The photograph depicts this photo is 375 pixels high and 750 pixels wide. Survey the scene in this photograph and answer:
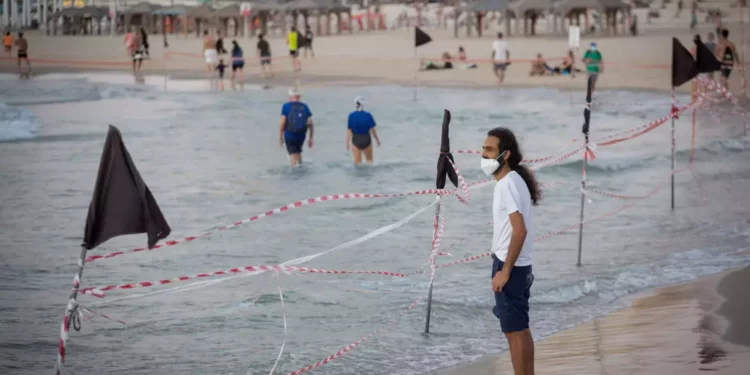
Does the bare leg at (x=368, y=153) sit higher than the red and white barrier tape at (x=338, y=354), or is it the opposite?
the bare leg at (x=368, y=153)

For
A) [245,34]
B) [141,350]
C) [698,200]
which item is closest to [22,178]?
[698,200]

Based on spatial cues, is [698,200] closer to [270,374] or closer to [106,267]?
[106,267]

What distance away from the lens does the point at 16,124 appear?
35469mm

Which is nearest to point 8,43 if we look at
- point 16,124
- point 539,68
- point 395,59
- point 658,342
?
point 395,59

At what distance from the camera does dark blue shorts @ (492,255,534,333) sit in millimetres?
6398

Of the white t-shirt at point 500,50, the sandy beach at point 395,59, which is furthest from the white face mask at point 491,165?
the white t-shirt at point 500,50

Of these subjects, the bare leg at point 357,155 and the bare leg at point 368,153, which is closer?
the bare leg at point 368,153

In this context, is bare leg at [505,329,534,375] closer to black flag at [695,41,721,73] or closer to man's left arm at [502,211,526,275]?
man's left arm at [502,211,526,275]

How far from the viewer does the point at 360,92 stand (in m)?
43.1

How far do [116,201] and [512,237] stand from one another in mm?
2011

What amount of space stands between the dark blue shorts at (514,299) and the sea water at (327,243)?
1871mm

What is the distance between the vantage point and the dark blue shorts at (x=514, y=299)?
21.0 feet

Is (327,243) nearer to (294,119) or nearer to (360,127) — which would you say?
(294,119)

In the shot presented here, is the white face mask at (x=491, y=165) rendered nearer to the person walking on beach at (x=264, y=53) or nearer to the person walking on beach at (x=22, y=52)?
the person walking on beach at (x=264, y=53)
